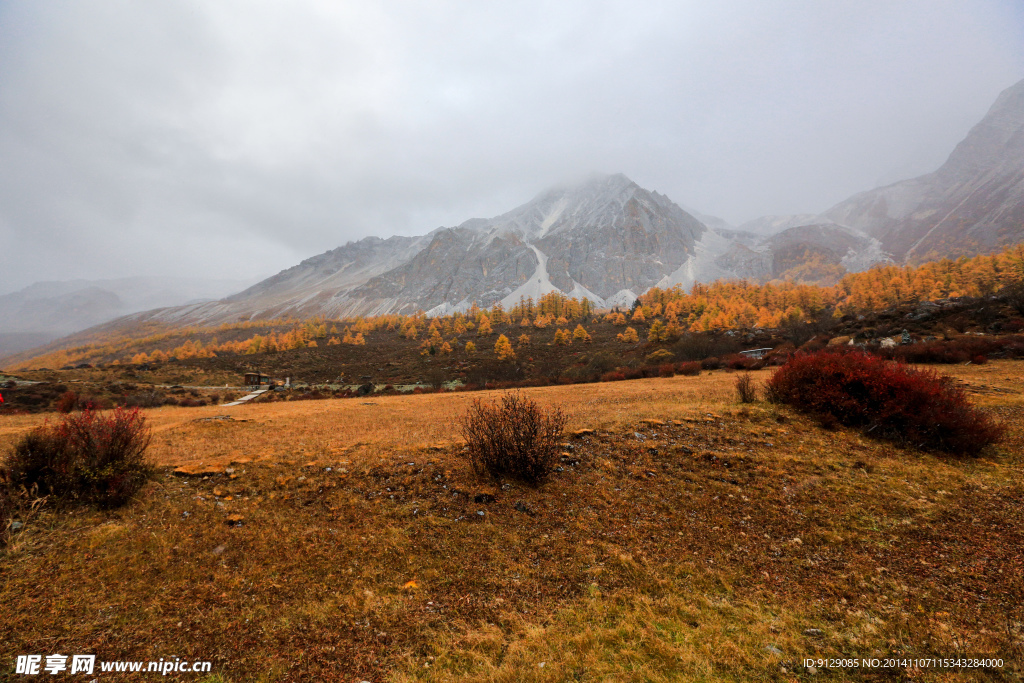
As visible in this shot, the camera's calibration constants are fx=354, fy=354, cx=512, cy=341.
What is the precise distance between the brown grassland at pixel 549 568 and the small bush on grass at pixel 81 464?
35 centimetres

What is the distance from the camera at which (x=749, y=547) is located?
14.6ft

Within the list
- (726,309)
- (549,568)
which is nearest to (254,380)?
(549,568)

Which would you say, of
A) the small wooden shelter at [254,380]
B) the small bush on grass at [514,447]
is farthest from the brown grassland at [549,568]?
the small wooden shelter at [254,380]

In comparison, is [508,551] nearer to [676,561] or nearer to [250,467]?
[676,561]

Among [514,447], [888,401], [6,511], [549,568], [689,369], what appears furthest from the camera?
[689,369]

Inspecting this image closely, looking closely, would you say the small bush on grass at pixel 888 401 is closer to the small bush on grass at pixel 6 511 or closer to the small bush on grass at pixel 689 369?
the small bush on grass at pixel 689 369

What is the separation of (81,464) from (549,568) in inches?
281

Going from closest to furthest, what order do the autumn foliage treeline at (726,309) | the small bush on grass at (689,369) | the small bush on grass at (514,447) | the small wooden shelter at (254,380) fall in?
the small bush on grass at (514,447)
the small bush on grass at (689,369)
the small wooden shelter at (254,380)
the autumn foliage treeline at (726,309)

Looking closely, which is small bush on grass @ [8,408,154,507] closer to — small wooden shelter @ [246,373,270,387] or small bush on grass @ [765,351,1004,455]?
small bush on grass @ [765,351,1004,455]

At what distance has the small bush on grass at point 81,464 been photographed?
5.14 meters

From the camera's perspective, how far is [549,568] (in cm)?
423

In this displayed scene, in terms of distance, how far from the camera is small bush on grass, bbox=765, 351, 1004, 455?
22.3 feet

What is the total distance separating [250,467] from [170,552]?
8.54 feet

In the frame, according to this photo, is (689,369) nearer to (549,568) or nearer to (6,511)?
(549,568)
